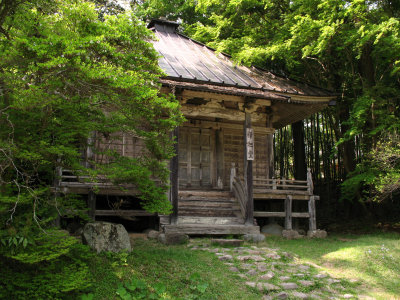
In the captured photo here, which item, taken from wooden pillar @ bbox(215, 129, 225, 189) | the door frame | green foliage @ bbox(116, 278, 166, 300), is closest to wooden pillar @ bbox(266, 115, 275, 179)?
wooden pillar @ bbox(215, 129, 225, 189)

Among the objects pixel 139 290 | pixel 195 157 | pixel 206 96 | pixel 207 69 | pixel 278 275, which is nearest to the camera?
pixel 139 290

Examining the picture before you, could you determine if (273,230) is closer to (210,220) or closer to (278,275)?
(210,220)

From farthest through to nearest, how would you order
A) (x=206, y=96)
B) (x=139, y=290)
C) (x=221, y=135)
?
(x=221, y=135)
(x=206, y=96)
(x=139, y=290)

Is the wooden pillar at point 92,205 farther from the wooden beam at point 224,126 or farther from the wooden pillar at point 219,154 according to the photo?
the wooden pillar at point 219,154

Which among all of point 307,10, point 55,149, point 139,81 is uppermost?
point 307,10

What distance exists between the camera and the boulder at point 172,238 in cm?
930

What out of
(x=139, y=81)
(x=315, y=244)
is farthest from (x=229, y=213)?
(x=139, y=81)

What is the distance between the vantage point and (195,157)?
14.0 meters

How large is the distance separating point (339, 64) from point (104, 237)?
1337 cm

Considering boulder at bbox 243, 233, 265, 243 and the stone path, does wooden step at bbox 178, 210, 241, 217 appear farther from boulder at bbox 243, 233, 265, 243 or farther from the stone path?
the stone path

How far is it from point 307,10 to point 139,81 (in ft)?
32.9

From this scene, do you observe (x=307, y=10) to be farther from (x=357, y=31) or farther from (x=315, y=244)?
(x=315, y=244)

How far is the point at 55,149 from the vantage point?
203 inches

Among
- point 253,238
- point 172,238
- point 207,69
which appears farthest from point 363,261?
point 207,69
